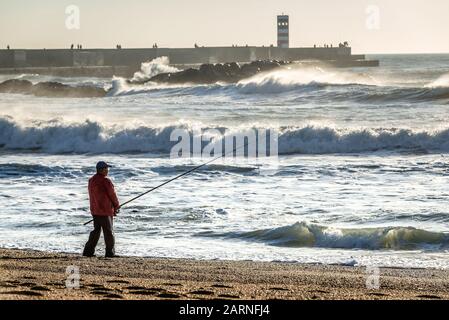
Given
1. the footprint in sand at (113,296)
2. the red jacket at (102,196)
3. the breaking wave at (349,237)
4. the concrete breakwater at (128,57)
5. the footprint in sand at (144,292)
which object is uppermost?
the red jacket at (102,196)

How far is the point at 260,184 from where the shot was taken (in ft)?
53.7

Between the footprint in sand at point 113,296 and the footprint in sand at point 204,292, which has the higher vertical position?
the footprint in sand at point 113,296

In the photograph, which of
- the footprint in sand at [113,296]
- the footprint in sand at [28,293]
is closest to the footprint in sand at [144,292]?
the footprint in sand at [113,296]

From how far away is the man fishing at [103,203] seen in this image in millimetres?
10008

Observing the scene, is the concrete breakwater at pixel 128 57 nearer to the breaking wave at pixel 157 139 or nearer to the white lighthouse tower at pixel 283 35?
the white lighthouse tower at pixel 283 35

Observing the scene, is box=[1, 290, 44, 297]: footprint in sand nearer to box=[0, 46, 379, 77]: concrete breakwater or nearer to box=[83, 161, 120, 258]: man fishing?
box=[83, 161, 120, 258]: man fishing

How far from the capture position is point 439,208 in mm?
13117

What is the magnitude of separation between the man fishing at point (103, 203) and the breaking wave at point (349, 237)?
2003 mm

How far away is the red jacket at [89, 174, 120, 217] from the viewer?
10.0 metres

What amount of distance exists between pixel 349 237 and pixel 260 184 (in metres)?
5.00

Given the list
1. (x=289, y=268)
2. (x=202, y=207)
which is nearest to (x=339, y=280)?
(x=289, y=268)
